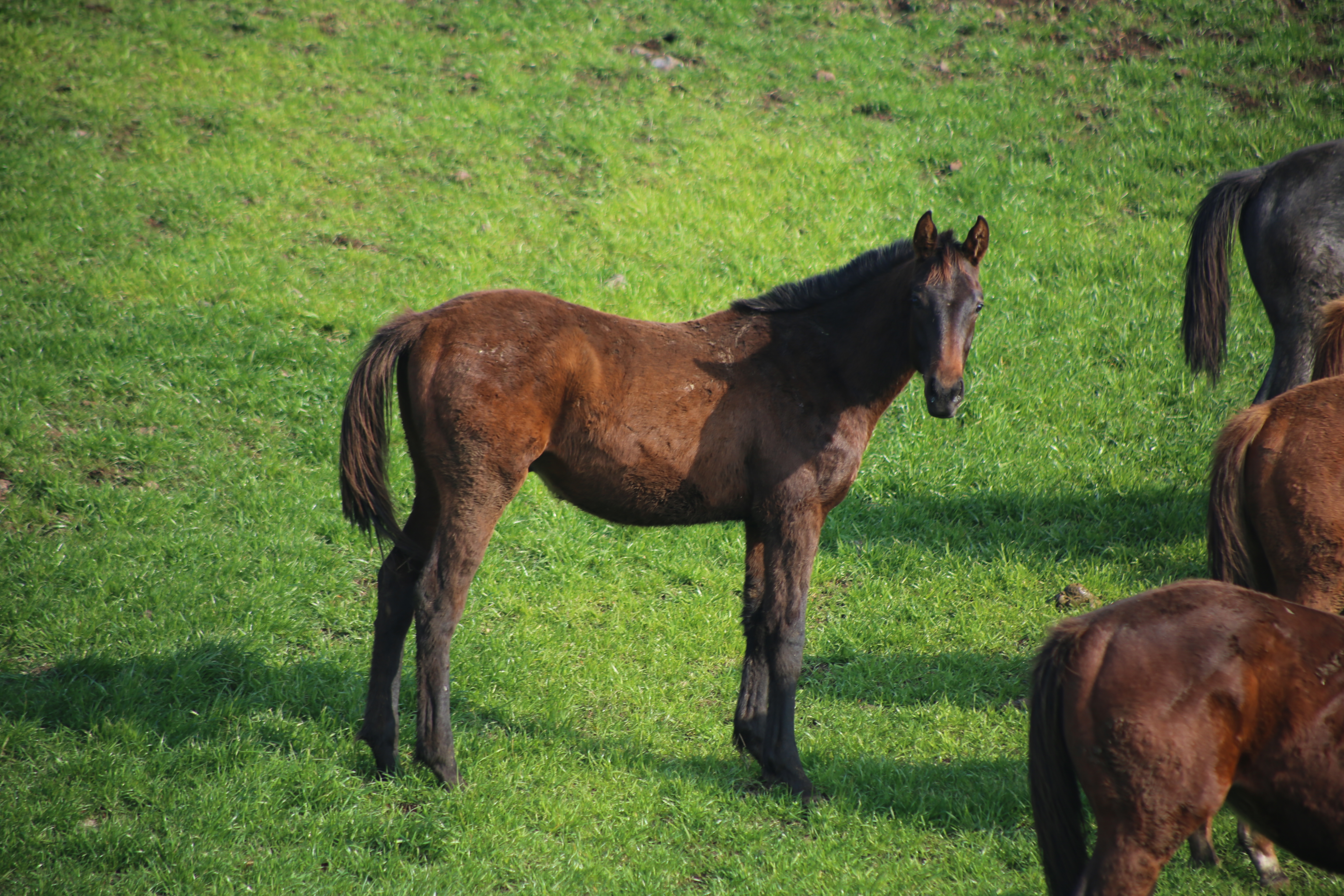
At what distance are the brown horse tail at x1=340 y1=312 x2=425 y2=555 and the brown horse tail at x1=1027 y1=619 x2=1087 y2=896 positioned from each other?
114 inches

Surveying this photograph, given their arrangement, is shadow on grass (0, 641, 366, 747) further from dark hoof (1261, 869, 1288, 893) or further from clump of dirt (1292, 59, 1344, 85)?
clump of dirt (1292, 59, 1344, 85)

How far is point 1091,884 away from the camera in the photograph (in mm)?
3117

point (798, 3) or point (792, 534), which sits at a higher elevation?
point (798, 3)

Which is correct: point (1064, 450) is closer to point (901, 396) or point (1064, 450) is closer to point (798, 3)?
point (901, 396)

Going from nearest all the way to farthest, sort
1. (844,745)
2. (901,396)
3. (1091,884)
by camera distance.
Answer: (1091,884) < (844,745) < (901,396)

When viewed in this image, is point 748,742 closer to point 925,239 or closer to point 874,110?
point 925,239

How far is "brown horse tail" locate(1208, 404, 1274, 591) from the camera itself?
171 inches

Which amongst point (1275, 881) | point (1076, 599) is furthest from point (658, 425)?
A: point (1076, 599)

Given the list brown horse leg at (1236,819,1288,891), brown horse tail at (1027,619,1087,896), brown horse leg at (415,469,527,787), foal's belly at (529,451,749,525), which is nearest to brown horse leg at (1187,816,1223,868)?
brown horse leg at (1236,819,1288,891)

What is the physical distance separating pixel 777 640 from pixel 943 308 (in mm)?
1865

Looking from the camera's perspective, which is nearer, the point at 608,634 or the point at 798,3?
the point at 608,634

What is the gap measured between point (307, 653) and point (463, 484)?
1926 mm

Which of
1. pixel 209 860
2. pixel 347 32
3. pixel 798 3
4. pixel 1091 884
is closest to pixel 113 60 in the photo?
pixel 347 32

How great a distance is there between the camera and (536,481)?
7.90m
